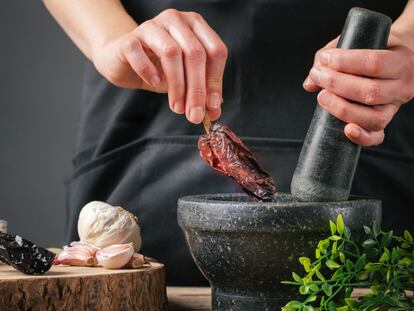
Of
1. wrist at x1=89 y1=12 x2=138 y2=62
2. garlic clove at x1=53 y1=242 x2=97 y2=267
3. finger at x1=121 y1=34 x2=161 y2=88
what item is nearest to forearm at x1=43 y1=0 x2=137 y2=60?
wrist at x1=89 y1=12 x2=138 y2=62

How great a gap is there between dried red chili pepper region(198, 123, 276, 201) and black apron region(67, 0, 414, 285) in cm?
30

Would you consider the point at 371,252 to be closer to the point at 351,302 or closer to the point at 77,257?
the point at 351,302

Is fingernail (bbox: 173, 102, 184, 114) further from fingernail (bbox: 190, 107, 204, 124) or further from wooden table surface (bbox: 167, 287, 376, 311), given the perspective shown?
wooden table surface (bbox: 167, 287, 376, 311)

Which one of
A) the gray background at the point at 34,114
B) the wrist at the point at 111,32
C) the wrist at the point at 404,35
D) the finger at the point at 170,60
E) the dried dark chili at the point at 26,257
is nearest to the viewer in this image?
the dried dark chili at the point at 26,257

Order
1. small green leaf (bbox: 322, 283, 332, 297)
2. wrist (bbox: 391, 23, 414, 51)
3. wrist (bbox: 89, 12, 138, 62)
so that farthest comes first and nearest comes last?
wrist (bbox: 89, 12, 138, 62)
wrist (bbox: 391, 23, 414, 51)
small green leaf (bbox: 322, 283, 332, 297)

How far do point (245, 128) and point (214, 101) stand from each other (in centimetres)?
30

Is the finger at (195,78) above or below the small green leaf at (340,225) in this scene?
above

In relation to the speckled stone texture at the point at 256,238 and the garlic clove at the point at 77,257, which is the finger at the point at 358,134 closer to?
the speckled stone texture at the point at 256,238

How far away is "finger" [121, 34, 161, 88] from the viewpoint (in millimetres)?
1464

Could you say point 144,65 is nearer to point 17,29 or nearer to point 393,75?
point 393,75

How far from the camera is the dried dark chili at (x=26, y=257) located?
1.32 metres

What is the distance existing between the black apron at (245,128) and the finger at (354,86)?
0.33 meters

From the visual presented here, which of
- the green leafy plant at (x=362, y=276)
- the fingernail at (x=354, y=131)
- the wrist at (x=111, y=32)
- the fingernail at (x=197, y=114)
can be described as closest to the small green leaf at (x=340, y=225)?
the green leafy plant at (x=362, y=276)

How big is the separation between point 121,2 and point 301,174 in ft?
2.09
